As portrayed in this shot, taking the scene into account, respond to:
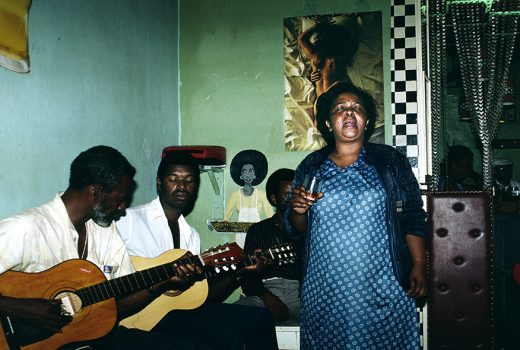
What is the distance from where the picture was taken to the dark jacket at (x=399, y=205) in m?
2.30

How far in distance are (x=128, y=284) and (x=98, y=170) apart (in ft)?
2.15

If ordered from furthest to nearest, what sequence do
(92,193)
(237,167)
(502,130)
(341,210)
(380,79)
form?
(502,130) < (237,167) < (380,79) < (92,193) < (341,210)

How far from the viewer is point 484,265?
3375 millimetres

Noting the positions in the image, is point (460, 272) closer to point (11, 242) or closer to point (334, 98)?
point (334, 98)

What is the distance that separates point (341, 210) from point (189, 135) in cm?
300

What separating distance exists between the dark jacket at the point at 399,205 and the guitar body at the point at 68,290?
1.08 m

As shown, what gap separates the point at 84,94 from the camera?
132 inches

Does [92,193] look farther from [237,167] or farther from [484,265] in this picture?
[484,265]

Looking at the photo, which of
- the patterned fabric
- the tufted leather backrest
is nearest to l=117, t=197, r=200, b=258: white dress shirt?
the patterned fabric

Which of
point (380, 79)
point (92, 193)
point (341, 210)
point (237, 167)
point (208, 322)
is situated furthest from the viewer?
point (237, 167)

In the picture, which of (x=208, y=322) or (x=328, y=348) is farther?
(x=208, y=322)

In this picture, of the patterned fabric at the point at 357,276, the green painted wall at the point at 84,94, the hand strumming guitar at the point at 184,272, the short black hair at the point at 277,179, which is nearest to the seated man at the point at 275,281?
the short black hair at the point at 277,179

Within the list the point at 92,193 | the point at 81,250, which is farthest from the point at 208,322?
the point at 92,193

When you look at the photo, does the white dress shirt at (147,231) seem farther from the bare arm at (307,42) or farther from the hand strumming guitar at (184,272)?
the bare arm at (307,42)
